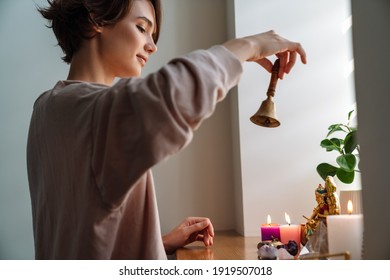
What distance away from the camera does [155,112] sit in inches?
16.7

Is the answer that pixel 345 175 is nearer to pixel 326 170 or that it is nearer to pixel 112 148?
pixel 326 170

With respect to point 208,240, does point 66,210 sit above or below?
above

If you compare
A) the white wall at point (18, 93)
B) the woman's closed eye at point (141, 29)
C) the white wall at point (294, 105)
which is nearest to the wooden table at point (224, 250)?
the white wall at point (294, 105)

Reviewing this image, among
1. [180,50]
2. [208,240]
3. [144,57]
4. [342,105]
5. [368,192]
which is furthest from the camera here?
[180,50]

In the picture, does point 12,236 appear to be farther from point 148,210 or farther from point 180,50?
point 148,210

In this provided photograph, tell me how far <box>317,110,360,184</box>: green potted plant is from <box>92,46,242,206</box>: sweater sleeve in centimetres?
88

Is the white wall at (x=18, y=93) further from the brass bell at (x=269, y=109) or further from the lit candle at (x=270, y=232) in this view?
the brass bell at (x=269, y=109)

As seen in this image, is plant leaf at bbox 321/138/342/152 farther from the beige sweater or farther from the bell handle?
the beige sweater

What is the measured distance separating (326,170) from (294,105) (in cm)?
23

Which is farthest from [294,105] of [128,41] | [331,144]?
[128,41]

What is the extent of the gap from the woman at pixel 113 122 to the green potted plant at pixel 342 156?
65cm

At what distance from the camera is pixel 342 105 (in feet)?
4.65
